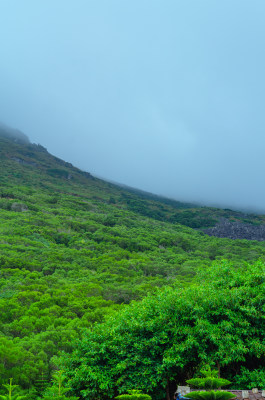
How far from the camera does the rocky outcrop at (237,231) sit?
336 feet

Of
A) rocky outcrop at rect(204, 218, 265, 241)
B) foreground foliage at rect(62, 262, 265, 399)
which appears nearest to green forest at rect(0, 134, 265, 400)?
foreground foliage at rect(62, 262, 265, 399)

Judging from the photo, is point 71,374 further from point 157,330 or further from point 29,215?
point 29,215

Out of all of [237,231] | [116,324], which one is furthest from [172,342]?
[237,231]

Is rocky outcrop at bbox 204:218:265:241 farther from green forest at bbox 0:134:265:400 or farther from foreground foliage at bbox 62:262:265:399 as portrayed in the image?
foreground foliage at bbox 62:262:265:399

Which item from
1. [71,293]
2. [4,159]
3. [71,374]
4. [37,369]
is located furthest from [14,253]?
[4,159]

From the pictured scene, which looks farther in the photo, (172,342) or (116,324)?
(116,324)

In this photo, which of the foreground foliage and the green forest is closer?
the foreground foliage

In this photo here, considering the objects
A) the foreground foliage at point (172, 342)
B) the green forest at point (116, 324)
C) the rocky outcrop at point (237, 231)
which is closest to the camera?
the foreground foliage at point (172, 342)

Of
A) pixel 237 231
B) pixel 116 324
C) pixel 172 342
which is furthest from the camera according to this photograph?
pixel 237 231

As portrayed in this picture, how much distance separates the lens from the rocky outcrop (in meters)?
102

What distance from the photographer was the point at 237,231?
106375 mm

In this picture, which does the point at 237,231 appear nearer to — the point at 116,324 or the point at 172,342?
the point at 116,324

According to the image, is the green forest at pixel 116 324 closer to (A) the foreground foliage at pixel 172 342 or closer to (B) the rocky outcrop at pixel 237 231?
(A) the foreground foliage at pixel 172 342

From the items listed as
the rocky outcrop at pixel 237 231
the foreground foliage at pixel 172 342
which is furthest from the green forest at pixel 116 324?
the rocky outcrop at pixel 237 231
